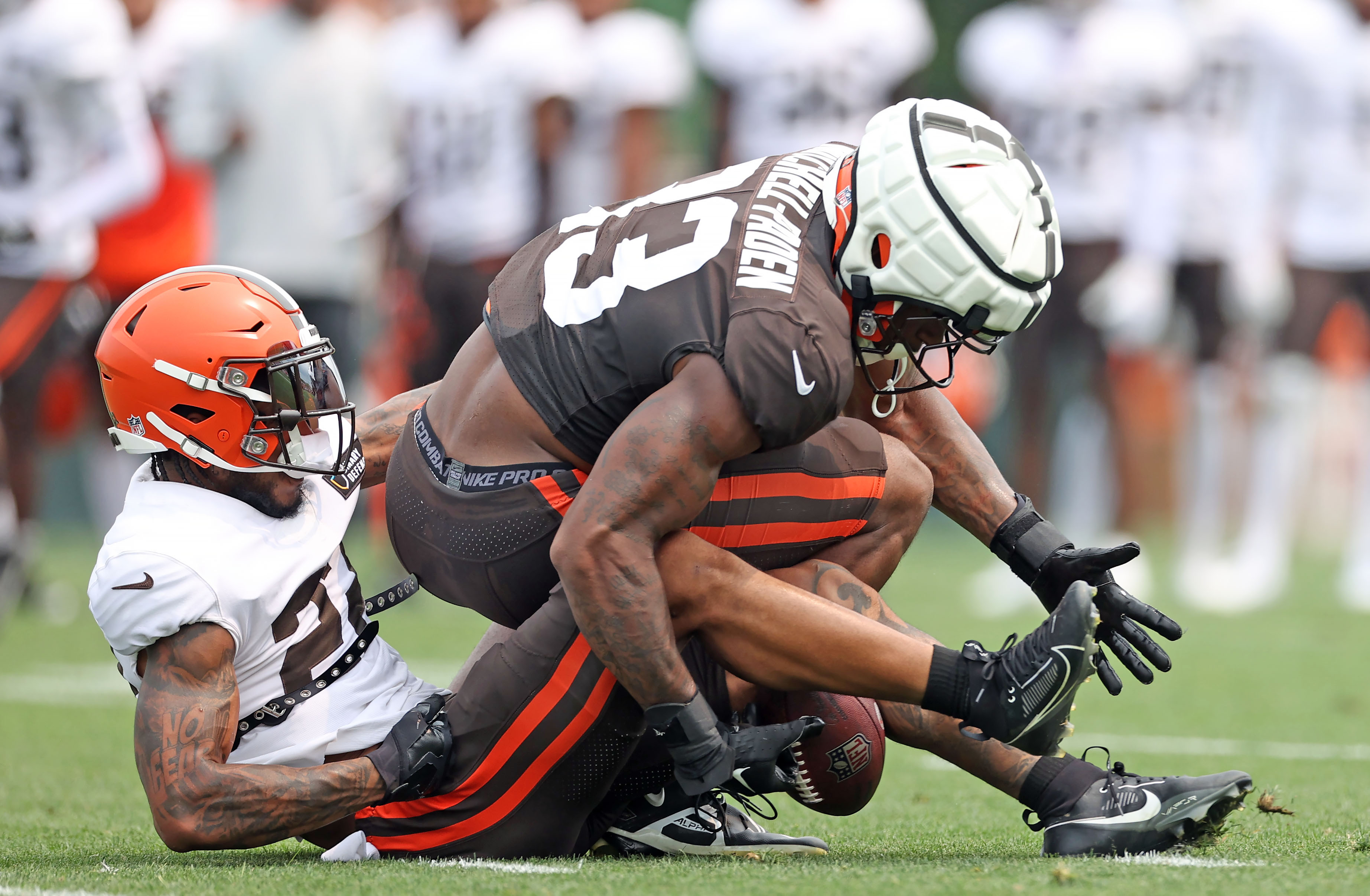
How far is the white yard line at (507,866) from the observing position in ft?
9.98

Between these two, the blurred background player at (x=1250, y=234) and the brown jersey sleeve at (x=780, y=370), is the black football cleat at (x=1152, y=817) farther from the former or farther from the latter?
the blurred background player at (x=1250, y=234)

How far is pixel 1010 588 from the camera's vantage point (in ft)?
27.4

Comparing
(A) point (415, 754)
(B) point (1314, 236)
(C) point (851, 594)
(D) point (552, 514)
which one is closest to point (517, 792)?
(A) point (415, 754)

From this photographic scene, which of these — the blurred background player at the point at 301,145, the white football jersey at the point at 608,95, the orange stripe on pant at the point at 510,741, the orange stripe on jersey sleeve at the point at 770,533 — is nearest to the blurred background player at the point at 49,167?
the blurred background player at the point at 301,145

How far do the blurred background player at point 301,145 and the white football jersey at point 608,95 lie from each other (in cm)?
92

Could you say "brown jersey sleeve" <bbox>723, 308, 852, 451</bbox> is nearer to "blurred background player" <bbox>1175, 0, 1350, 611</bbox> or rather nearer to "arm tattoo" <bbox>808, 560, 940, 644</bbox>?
"arm tattoo" <bbox>808, 560, 940, 644</bbox>

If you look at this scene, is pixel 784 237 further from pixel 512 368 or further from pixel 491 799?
pixel 491 799

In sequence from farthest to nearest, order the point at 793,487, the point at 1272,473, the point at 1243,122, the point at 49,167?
the point at 1243,122 → the point at 1272,473 → the point at 49,167 → the point at 793,487

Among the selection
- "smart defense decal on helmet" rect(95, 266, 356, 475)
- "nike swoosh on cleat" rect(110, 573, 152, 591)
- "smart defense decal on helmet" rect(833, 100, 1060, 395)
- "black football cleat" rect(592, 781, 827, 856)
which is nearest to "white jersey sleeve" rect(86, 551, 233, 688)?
"nike swoosh on cleat" rect(110, 573, 152, 591)

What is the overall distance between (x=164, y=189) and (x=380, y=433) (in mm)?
5476

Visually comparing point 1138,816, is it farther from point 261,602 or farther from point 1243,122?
point 1243,122

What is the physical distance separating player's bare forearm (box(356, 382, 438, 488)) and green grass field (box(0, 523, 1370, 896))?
820mm

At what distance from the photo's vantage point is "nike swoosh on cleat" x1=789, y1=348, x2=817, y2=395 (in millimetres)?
2945

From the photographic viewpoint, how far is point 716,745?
307cm
